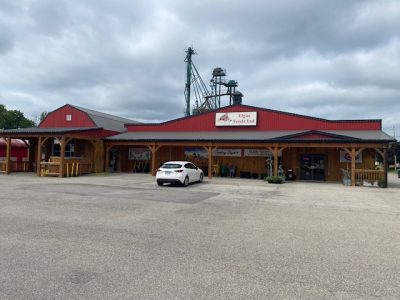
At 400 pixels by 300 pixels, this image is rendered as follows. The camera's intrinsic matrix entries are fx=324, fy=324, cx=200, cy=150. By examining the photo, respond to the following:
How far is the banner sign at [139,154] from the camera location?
30.4 meters

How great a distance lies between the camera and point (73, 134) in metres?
24.0

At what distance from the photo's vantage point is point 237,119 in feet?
93.1

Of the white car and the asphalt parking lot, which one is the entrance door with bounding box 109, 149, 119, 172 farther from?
the asphalt parking lot

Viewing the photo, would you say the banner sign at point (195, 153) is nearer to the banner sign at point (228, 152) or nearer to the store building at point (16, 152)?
the banner sign at point (228, 152)

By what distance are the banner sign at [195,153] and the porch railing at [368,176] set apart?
1204 cm

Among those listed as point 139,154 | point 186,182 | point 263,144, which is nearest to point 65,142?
point 139,154

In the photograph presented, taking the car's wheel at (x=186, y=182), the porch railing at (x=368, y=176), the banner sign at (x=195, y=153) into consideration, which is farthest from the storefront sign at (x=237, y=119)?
the car's wheel at (x=186, y=182)

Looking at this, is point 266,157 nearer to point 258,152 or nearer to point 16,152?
point 258,152

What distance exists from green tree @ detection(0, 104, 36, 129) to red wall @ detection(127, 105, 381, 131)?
4442 centimetres

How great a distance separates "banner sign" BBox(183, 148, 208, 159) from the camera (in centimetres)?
2820

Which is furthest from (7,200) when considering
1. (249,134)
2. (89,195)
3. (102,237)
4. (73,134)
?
(249,134)

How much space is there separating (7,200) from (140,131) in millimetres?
20803

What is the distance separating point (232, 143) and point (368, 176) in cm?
947

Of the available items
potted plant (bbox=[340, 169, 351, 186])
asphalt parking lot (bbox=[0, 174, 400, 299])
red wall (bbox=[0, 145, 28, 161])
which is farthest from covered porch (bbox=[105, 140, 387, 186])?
asphalt parking lot (bbox=[0, 174, 400, 299])
